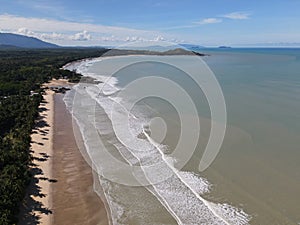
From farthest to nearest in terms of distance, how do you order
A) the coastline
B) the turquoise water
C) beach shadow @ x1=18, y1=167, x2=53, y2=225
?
the turquoise water
the coastline
beach shadow @ x1=18, y1=167, x2=53, y2=225

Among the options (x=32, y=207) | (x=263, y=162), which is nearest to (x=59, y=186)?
(x=32, y=207)

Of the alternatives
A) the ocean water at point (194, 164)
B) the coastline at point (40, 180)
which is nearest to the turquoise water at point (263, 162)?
the ocean water at point (194, 164)

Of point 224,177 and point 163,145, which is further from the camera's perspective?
point 163,145

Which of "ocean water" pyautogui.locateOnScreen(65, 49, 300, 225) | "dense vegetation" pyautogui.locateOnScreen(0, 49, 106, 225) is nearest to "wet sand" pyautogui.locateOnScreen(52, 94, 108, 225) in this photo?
"ocean water" pyautogui.locateOnScreen(65, 49, 300, 225)

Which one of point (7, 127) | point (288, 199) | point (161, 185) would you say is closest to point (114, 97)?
point (7, 127)

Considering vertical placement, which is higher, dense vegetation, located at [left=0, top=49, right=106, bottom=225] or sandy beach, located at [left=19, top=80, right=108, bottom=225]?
dense vegetation, located at [left=0, top=49, right=106, bottom=225]

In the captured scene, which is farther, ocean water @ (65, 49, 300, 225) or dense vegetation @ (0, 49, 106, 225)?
ocean water @ (65, 49, 300, 225)

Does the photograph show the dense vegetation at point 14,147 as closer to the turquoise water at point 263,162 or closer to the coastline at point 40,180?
the coastline at point 40,180

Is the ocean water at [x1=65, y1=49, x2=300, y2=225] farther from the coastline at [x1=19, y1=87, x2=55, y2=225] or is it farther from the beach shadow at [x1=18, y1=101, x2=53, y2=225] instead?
the beach shadow at [x1=18, y1=101, x2=53, y2=225]

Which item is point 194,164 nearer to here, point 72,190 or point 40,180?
point 72,190

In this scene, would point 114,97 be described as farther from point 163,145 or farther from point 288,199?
point 288,199
